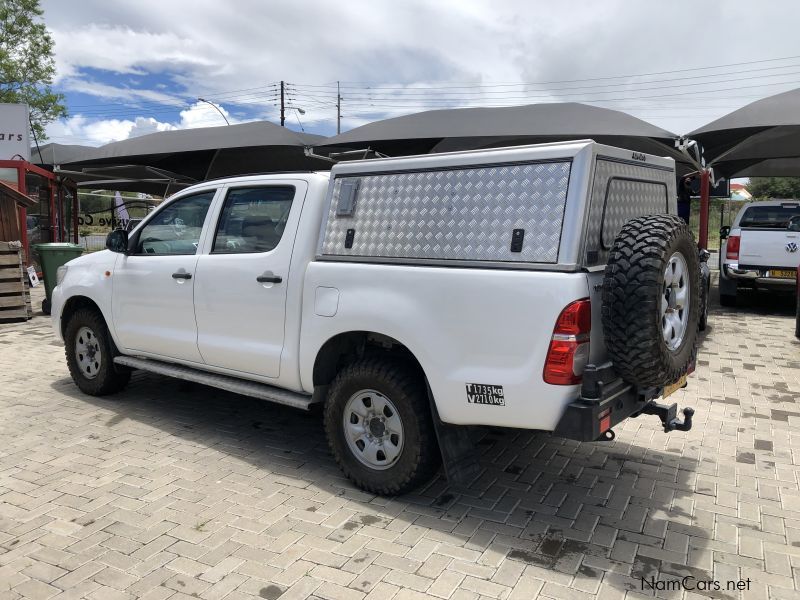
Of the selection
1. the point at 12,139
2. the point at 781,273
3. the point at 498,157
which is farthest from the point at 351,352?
the point at 12,139

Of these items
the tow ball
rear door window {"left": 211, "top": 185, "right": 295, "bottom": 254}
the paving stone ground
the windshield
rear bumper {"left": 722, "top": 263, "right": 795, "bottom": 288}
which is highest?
the windshield

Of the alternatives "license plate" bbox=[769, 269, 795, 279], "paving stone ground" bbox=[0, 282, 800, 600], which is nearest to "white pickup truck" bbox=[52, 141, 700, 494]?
"paving stone ground" bbox=[0, 282, 800, 600]

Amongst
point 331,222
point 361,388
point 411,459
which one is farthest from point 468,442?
point 331,222

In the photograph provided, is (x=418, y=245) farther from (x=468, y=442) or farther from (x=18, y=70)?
(x=18, y=70)

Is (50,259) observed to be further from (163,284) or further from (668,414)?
(668,414)

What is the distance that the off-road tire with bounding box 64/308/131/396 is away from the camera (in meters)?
5.31

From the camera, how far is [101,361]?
5398 mm

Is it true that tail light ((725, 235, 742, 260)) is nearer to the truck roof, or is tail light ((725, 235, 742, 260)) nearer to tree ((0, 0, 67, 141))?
the truck roof

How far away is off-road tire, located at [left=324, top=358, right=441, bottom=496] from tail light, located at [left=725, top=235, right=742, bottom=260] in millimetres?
9117

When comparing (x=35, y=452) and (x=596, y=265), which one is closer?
(x=596, y=265)

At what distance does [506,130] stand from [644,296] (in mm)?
7685

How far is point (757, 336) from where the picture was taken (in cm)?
866

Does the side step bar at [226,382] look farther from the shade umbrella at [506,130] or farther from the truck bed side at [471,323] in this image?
the shade umbrella at [506,130]

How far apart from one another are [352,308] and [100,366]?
310 cm
